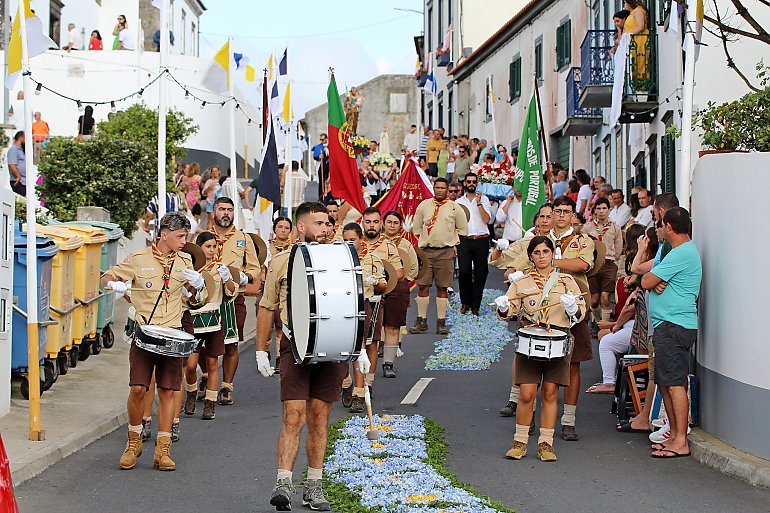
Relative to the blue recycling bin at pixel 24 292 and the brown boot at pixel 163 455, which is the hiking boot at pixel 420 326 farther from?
the brown boot at pixel 163 455

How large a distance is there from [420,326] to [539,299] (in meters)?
8.65

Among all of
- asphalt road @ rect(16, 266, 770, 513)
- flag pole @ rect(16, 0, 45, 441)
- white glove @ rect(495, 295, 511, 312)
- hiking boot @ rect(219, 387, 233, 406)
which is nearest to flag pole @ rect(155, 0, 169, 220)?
hiking boot @ rect(219, 387, 233, 406)

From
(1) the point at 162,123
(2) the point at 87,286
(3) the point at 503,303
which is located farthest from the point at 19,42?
(1) the point at 162,123

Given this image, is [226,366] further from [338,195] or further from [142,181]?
[142,181]

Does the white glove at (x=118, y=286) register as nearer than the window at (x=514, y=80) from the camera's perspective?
Yes

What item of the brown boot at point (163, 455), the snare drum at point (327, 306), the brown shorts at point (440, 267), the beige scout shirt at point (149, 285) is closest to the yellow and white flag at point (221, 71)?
the brown shorts at point (440, 267)

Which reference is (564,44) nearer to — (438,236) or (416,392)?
(438,236)

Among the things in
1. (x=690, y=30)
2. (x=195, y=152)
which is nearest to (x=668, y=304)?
(x=690, y=30)

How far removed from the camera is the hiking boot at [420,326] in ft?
63.1

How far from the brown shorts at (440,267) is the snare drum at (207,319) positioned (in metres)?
6.83

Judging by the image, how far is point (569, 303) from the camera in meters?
10.5

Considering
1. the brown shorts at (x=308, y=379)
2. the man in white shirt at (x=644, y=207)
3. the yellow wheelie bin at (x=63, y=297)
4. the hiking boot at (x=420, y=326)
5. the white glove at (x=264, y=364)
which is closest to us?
the brown shorts at (x=308, y=379)

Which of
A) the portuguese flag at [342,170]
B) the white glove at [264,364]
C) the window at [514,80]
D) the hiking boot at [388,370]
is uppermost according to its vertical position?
the window at [514,80]

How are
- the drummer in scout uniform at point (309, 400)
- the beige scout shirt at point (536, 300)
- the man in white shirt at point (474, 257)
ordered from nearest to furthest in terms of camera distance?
the drummer in scout uniform at point (309, 400), the beige scout shirt at point (536, 300), the man in white shirt at point (474, 257)
